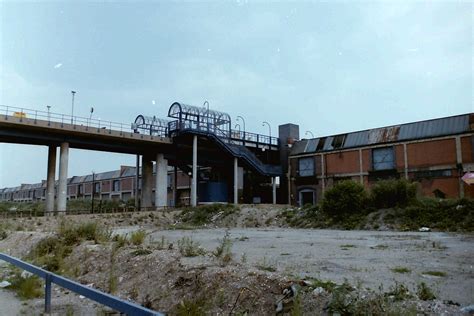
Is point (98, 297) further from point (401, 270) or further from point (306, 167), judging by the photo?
point (306, 167)

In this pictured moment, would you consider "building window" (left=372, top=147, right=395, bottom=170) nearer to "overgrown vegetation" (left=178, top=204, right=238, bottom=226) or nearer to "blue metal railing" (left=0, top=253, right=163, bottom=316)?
"overgrown vegetation" (left=178, top=204, right=238, bottom=226)

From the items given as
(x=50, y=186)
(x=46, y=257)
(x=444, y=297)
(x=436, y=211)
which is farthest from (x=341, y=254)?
(x=50, y=186)

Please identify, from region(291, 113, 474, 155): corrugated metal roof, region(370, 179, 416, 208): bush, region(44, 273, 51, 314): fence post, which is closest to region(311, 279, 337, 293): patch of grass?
region(44, 273, 51, 314): fence post

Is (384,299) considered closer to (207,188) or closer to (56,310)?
(56,310)

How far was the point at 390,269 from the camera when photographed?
7727mm

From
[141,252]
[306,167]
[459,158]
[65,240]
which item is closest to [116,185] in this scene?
[306,167]

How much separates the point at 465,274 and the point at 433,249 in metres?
4.49

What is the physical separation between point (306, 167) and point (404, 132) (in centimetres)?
1192

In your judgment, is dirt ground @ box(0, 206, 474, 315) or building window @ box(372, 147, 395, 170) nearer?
dirt ground @ box(0, 206, 474, 315)

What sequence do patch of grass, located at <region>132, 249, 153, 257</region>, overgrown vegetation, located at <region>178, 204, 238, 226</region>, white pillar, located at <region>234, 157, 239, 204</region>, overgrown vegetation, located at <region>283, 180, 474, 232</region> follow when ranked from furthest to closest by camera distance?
white pillar, located at <region>234, 157, 239, 204</region>, overgrown vegetation, located at <region>178, 204, 238, 226</region>, overgrown vegetation, located at <region>283, 180, 474, 232</region>, patch of grass, located at <region>132, 249, 153, 257</region>

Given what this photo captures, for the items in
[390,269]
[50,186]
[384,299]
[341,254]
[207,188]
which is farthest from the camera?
[207,188]

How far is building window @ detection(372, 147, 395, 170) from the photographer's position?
4085 centimetres

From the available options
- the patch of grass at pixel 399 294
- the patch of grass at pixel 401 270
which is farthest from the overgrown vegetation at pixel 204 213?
the patch of grass at pixel 399 294

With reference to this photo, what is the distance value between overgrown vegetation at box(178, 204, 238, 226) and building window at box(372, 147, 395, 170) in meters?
17.2
